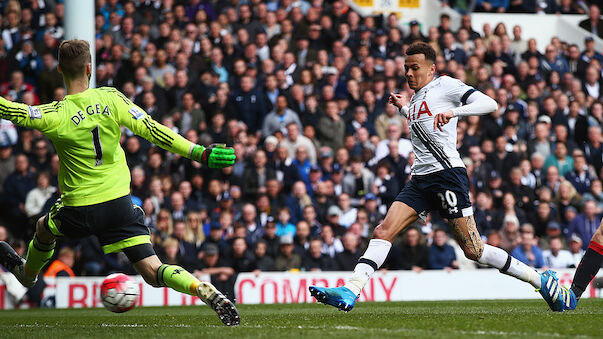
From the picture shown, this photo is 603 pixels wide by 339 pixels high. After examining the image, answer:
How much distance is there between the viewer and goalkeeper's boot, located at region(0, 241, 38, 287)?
774 cm

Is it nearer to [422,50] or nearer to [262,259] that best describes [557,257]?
[262,259]

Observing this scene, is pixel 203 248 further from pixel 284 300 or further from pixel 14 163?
pixel 14 163

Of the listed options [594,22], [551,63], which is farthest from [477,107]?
[594,22]

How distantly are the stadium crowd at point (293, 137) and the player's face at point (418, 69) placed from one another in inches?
243

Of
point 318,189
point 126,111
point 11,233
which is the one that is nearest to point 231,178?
point 318,189

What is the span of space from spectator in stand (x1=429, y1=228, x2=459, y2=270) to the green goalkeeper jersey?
8.46m

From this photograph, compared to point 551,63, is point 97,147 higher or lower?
higher

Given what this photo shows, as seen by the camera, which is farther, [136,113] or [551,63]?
[551,63]

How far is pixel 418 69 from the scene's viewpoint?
8.11 meters

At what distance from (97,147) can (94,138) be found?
2.8 inches

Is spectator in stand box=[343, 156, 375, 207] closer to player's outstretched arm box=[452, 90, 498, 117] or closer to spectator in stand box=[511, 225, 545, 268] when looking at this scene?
spectator in stand box=[511, 225, 545, 268]

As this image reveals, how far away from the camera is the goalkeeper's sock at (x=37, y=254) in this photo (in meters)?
7.27

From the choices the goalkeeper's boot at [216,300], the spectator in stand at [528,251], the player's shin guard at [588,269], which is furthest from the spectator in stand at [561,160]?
the goalkeeper's boot at [216,300]

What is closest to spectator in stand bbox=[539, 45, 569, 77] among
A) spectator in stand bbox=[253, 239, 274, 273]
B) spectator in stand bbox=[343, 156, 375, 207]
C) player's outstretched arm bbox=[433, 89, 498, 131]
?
spectator in stand bbox=[343, 156, 375, 207]
